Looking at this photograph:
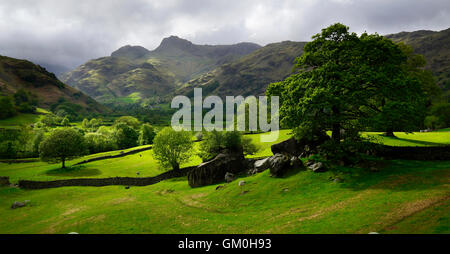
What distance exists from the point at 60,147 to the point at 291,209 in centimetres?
7666

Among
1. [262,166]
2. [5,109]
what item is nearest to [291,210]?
[262,166]

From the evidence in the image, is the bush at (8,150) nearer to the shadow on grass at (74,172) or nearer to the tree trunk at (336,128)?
the shadow on grass at (74,172)

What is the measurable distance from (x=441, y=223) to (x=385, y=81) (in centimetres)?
1770

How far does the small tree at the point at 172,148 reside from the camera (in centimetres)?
6075

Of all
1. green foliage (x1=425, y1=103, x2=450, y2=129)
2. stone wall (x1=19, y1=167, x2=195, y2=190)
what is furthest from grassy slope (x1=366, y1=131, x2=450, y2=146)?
green foliage (x1=425, y1=103, x2=450, y2=129)

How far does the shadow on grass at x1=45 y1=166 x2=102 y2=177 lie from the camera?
6606 cm

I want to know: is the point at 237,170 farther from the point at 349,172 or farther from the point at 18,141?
the point at 18,141

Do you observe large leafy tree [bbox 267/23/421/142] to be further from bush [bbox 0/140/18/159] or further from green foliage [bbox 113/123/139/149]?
bush [bbox 0/140/18/159]

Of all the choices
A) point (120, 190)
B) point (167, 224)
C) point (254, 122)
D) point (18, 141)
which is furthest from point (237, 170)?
point (18, 141)

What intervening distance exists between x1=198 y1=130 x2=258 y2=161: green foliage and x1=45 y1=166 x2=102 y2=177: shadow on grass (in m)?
36.7

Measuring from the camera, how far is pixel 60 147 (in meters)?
71.1

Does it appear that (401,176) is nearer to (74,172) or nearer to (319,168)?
(319,168)

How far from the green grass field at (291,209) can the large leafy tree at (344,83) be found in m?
7.25

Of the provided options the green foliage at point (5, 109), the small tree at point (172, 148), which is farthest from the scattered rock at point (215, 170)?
the green foliage at point (5, 109)
